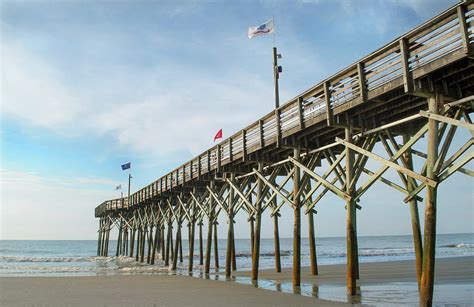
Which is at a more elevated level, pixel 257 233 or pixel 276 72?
pixel 276 72

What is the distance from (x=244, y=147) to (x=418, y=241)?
7192 millimetres

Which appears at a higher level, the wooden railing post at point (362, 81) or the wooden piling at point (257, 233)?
the wooden railing post at point (362, 81)

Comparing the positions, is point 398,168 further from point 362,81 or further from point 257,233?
point 257,233

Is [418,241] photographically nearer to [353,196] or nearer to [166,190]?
[353,196]

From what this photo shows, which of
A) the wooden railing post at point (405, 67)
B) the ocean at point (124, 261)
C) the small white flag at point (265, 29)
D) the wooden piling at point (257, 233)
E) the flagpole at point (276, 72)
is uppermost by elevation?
the small white flag at point (265, 29)

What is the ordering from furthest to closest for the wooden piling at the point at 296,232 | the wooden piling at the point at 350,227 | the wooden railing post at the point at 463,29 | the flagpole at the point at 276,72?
1. the flagpole at the point at 276,72
2. the wooden piling at the point at 296,232
3. the wooden piling at the point at 350,227
4. the wooden railing post at the point at 463,29

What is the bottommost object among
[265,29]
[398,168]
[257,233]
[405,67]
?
[257,233]

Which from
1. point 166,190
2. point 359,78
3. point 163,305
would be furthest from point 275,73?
point 166,190

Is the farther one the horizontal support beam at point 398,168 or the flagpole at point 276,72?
the flagpole at point 276,72

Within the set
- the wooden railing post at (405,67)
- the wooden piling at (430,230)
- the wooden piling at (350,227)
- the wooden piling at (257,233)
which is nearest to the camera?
the wooden piling at (430,230)

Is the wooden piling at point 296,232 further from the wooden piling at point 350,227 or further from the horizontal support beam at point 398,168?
the horizontal support beam at point 398,168

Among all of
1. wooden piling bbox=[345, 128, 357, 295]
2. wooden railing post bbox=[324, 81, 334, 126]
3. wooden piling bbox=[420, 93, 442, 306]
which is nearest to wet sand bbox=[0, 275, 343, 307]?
wooden piling bbox=[345, 128, 357, 295]

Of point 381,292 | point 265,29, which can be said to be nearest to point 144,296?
point 381,292

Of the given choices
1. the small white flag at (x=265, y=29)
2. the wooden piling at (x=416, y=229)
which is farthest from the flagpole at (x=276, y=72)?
the wooden piling at (x=416, y=229)
